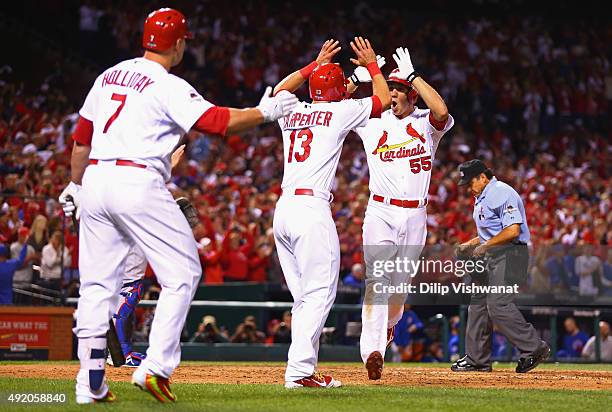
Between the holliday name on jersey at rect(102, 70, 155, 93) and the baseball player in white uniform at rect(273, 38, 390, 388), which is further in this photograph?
the baseball player in white uniform at rect(273, 38, 390, 388)

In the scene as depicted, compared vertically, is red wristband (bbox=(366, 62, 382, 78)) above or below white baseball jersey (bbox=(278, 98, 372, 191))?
above

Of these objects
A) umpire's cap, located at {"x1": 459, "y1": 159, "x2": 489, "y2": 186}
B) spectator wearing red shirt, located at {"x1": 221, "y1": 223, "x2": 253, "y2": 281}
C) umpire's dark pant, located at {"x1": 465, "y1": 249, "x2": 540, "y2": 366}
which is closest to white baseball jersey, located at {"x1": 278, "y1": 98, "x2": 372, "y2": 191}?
umpire's cap, located at {"x1": 459, "y1": 159, "x2": 489, "y2": 186}

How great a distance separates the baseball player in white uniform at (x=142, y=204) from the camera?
20.7ft

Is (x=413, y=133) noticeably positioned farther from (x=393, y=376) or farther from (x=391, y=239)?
(x=393, y=376)

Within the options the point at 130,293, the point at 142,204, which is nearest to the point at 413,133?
the point at 130,293

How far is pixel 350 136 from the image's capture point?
81.0ft

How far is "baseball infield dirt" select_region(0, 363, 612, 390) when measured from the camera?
868cm

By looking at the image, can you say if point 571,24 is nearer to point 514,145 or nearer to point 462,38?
point 462,38

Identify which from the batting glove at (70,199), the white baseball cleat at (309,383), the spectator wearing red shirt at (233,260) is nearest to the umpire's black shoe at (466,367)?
the white baseball cleat at (309,383)

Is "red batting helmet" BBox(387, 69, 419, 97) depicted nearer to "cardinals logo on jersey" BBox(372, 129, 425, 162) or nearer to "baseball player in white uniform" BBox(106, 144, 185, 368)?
"cardinals logo on jersey" BBox(372, 129, 425, 162)

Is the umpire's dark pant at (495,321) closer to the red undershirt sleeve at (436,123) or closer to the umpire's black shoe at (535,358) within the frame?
the umpire's black shoe at (535,358)

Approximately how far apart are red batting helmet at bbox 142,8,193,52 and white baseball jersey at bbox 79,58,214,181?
157 millimetres

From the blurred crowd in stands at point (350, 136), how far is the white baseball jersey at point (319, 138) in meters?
6.05

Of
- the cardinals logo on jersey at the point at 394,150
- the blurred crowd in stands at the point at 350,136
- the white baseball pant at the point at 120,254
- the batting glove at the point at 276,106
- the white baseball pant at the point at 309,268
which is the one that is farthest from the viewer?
the blurred crowd in stands at the point at 350,136
